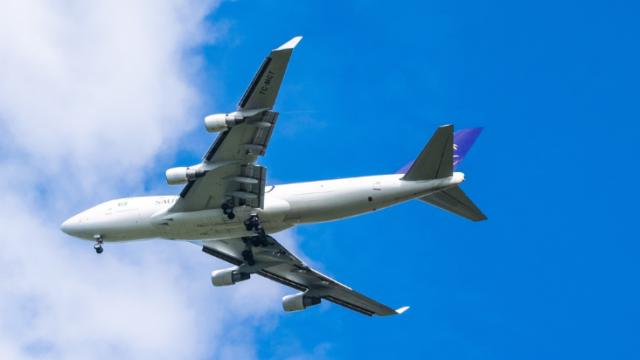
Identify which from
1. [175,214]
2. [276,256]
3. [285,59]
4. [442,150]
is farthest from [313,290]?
[285,59]

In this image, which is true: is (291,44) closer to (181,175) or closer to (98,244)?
(181,175)

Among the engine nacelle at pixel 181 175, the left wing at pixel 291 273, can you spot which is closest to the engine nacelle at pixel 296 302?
the left wing at pixel 291 273

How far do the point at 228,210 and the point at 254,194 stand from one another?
136 centimetres

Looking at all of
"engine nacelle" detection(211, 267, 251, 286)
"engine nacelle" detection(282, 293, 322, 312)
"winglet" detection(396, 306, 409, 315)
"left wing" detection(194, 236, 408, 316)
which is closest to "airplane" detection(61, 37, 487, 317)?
"left wing" detection(194, 236, 408, 316)

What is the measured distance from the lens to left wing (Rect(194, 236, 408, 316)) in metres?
36.2

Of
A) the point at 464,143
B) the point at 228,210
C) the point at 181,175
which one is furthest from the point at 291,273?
the point at 464,143

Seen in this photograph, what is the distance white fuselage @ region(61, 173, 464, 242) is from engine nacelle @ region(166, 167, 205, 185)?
2.56 m

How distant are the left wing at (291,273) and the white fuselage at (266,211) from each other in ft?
13.3

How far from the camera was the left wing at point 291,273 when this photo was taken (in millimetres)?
36188

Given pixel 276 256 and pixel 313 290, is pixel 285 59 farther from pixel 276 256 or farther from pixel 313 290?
pixel 313 290

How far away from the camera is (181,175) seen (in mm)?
29125

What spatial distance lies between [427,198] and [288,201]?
578 centimetres

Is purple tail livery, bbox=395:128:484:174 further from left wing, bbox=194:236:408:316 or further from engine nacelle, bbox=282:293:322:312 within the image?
engine nacelle, bbox=282:293:322:312

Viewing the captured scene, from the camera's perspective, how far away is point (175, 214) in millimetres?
31469
